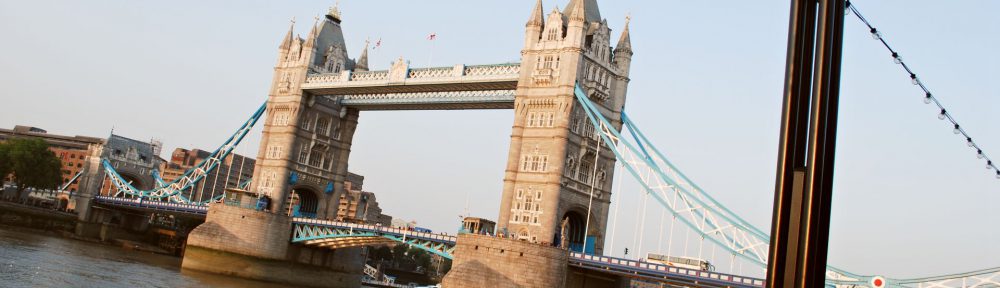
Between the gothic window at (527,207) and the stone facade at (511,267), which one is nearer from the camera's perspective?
the stone facade at (511,267)

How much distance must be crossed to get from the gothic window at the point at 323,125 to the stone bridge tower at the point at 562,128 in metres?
20.9

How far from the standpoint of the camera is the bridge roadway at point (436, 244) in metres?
36.4

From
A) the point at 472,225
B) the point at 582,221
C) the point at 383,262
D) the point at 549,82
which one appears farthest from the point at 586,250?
the point at 383,262

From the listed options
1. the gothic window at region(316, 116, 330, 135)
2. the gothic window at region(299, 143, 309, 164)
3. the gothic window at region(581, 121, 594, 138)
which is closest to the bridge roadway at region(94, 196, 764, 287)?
the gothic window at region(299, 143, 309, 164)

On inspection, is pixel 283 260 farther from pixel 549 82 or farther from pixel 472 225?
pixel 549 82

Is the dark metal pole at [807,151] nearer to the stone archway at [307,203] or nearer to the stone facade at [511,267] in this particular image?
the stone facade at [511,267]

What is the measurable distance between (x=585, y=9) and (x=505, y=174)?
380 inches

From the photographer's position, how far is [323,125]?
2494 inches

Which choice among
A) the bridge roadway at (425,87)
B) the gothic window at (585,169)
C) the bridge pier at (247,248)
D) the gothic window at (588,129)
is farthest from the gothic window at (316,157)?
the gothic window at (588,129)

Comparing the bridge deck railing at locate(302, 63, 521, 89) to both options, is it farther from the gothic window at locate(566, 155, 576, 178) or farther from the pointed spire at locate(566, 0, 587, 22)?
the gothic window at locate(566, 155, 576, 178)

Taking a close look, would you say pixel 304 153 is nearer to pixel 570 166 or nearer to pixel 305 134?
pixel 305 134

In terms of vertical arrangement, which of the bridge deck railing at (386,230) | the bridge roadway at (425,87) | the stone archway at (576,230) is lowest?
the bridge deck railing at (386,230)

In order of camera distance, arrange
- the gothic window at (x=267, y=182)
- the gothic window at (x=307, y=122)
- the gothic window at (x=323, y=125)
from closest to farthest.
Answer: the gothic window at (x=267, y=182)
the gothic window at (x=307, y=122)
the gothic window at (x=323, y=125)

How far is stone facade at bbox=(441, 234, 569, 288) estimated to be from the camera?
4006cm
